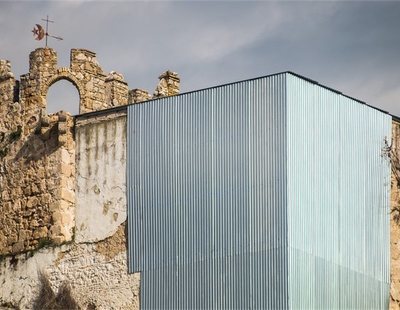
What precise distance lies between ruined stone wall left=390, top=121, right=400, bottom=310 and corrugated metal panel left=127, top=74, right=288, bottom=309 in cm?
397

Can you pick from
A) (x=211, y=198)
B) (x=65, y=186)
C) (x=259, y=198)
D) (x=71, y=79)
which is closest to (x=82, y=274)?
(x=65, y=186)

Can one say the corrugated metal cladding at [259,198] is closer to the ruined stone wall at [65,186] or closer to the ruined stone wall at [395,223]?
the ruined stone wall at [395,223]

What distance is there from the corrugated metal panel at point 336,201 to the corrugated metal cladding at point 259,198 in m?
0.03

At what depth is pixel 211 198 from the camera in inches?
1410

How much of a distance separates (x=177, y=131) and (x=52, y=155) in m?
4.26

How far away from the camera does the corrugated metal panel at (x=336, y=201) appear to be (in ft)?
114

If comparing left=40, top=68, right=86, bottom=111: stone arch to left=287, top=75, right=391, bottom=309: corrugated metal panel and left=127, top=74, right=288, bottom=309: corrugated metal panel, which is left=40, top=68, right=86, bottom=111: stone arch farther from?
left=287, top=75, right=391, bottom=309: corrugated metal panel

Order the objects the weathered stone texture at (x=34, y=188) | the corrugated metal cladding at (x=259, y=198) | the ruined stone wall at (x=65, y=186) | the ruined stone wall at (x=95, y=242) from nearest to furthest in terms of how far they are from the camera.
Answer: the corrugated metal cladding at (x=259, y=198), the ruined stone wall at (x=95, y=242), the ruined stone wall at (x=65, y=186), the weathered stone texture at (x=34, y=188)

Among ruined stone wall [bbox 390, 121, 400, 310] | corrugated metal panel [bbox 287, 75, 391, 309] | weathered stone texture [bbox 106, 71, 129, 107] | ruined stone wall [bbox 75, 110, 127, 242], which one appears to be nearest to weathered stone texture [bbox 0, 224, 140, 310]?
ruined stone wall [bbox 75, 110, 127, 242]

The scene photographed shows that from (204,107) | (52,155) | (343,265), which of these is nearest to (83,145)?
(52,155)

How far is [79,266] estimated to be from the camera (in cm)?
3859

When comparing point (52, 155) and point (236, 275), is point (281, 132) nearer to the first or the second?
point (236, 275)

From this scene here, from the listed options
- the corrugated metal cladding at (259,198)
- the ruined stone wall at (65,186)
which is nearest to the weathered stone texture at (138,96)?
the ruined stone wall at (65,186)

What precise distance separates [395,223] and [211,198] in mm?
4625
